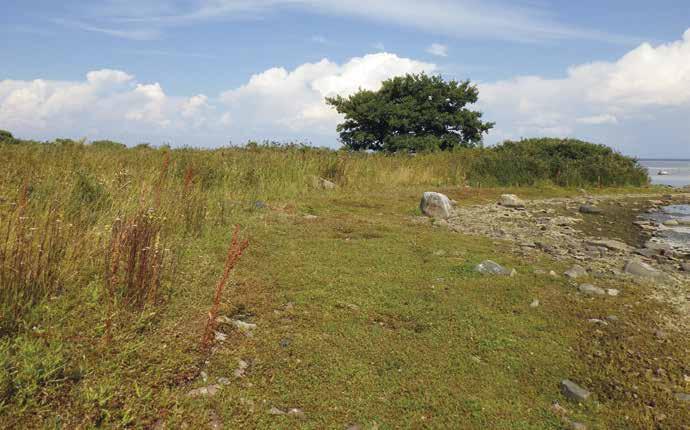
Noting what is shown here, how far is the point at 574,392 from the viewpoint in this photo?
357cm

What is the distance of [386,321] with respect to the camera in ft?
15.5

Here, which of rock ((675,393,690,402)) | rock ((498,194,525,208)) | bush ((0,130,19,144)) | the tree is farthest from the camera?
the tree

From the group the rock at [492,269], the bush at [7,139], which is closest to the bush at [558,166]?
the rock at [492,269]

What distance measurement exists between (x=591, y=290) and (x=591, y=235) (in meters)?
5.43

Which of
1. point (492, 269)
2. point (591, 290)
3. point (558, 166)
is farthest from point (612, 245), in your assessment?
point (558, 166)

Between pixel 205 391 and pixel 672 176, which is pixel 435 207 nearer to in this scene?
pixel 205 391

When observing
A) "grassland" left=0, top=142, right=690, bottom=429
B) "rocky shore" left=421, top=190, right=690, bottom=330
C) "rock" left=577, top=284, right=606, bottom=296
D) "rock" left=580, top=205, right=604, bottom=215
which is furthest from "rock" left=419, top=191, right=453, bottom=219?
"rock" left=577, top=284, right=606, bottom=296

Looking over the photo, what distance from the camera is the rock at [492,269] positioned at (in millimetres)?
6262

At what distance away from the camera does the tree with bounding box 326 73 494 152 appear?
2772 centimetres

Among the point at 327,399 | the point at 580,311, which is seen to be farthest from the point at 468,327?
the point at 327,399

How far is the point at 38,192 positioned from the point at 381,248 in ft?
15.3

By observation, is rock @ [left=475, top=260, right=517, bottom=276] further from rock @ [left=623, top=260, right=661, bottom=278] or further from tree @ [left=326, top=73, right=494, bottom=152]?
tree @ [left=326, top=73, right=494, bottom=152]

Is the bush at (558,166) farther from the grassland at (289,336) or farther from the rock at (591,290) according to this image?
the rock at (591,290)

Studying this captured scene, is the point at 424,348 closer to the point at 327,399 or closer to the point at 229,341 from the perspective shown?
the point at 327,399
